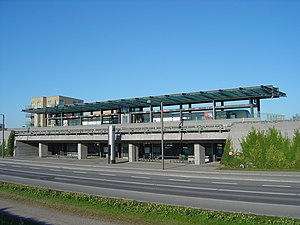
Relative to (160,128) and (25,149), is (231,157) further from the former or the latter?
(25,149)

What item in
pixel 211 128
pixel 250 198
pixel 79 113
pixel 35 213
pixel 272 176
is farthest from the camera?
pixel 79 113

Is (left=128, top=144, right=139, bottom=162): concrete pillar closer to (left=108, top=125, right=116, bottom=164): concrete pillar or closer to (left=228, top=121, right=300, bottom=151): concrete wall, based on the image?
(left=108, top=125, right=116, bottom=164): concrete pillar

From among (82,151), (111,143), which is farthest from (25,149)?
(111,143)

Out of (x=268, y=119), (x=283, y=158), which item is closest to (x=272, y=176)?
(x=283, y=158)

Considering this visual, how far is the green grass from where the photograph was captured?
1105cm

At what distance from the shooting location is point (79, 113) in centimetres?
6469

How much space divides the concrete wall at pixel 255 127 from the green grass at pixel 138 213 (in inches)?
822

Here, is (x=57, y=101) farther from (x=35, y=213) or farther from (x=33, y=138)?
(x=35, y=213)

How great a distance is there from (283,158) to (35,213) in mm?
24206

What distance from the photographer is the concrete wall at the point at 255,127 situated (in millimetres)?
30406

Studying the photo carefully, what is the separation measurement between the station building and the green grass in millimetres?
18949

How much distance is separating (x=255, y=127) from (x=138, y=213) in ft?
76.1

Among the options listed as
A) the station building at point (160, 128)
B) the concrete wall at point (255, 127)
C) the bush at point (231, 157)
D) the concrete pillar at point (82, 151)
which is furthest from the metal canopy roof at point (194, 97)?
the bush at point (231, 157)

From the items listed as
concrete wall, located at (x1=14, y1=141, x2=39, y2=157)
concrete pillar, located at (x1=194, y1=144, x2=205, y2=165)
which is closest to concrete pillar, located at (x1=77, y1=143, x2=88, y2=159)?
concrete wall, located at (x1=14, y1=141, x2=39, y2=157)
